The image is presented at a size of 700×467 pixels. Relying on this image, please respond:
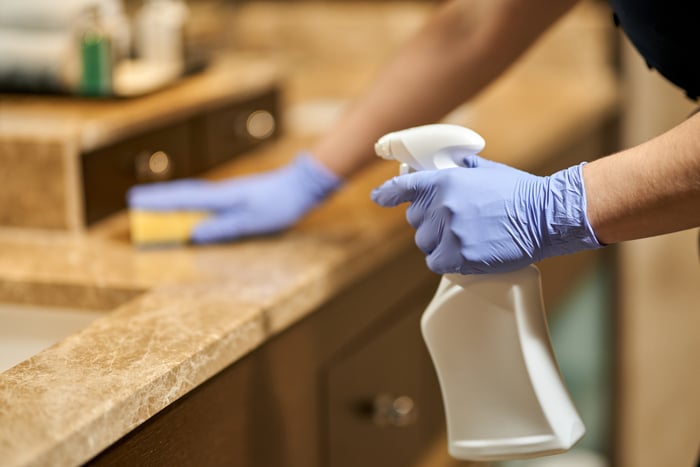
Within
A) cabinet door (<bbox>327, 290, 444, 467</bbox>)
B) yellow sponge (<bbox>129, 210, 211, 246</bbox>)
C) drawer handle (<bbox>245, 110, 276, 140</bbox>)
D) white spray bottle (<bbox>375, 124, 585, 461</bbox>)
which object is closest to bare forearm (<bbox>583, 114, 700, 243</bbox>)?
white spray bottle (<bbox>375, 124, 585, 461</bbox>)

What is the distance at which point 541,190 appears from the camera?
925 mm

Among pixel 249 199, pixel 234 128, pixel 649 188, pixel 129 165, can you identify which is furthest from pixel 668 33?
pixel 234 128

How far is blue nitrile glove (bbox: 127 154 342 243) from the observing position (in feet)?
4.36

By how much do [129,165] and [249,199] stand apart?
0.70 feet

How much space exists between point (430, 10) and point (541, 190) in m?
1.62

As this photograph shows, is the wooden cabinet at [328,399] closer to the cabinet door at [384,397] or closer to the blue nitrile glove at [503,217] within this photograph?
the cabinet door at [384,397]

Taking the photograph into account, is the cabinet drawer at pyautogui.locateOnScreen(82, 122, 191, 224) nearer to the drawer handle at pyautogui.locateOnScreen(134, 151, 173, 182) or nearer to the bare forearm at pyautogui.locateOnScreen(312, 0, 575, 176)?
the drawer handle at pyautogui.locateOnScreen(134, 151, 173, 182)

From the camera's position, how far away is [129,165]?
146 cm

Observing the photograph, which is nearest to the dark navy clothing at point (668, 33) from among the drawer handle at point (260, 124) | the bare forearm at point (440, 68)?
the bare forearm at point (440, 68)

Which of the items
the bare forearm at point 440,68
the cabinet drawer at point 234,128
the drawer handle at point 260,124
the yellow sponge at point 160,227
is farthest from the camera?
the drawer handle at point 260,124

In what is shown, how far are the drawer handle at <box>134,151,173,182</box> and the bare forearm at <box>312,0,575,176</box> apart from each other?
0.93 ft

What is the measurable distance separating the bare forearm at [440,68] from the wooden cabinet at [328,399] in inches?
7.5

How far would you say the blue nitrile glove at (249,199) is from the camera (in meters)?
1.33

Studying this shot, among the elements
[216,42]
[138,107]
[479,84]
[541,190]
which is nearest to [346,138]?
[479,84]
